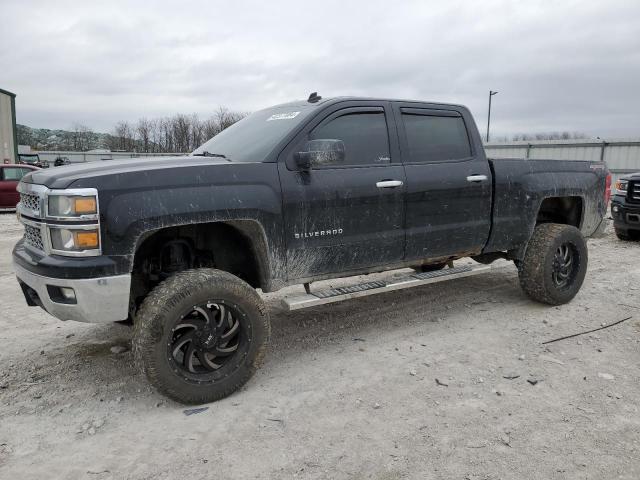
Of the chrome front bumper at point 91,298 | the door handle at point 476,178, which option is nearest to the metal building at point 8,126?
the chrome front bumper at point 91,298

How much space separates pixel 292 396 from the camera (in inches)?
131

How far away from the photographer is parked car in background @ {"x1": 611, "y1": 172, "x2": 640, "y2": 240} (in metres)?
8.79

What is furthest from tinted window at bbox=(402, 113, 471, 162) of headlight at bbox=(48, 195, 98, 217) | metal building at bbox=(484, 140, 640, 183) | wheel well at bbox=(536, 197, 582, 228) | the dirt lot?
metal building at bbox=(484, 140, 640, 183)

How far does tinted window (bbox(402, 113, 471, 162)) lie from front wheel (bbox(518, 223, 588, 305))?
4.07ft

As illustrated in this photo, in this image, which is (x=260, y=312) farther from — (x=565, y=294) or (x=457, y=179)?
(x=565, y=294)

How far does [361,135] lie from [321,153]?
0.70 meters

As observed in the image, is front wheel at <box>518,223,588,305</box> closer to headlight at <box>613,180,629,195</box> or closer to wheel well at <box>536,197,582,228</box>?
wheel well at <box>536,197,582,228</box>

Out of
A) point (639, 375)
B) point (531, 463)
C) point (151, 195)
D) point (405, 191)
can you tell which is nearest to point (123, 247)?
point (151, 195)

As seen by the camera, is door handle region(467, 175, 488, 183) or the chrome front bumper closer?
the chrome front bumper

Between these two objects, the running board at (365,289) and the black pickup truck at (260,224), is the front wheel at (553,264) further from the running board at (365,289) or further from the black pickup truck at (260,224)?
the running board at (365,289)

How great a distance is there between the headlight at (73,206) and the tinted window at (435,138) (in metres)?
2.54

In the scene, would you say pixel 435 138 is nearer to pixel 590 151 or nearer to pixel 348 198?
pixel 348 198

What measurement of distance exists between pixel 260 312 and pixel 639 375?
277cm

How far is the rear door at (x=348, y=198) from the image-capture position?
11.8ft
